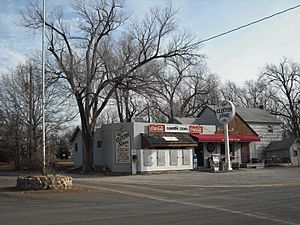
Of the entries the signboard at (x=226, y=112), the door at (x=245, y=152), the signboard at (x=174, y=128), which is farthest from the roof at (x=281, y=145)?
the signboard at (x=226, y=112)

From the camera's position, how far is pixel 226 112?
38.1m

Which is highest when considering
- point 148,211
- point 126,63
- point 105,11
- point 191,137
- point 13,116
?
point 105,11

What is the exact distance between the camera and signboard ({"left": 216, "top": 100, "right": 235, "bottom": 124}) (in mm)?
37531

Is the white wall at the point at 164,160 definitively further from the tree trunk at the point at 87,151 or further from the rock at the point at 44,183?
the rock at the point at 44,183

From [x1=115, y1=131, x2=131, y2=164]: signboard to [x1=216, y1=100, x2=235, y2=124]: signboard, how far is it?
860 cm

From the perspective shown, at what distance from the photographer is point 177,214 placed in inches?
499

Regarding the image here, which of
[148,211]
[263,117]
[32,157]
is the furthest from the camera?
[263,117]

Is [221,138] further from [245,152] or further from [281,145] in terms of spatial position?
[281,145]

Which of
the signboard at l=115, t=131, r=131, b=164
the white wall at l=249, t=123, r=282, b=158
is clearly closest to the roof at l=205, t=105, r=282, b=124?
the white wall at l=249, t=123, r=282, b=158

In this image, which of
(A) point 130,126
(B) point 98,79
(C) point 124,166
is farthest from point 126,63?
(C) point 124,166

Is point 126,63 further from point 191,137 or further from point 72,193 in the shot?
point 72,193

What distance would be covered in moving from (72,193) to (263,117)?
138ft

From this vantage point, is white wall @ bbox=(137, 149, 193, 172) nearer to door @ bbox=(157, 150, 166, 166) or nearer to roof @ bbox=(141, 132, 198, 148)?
door @ bbox=(157, 150, 166, 166)

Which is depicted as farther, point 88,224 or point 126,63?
point 126,63
